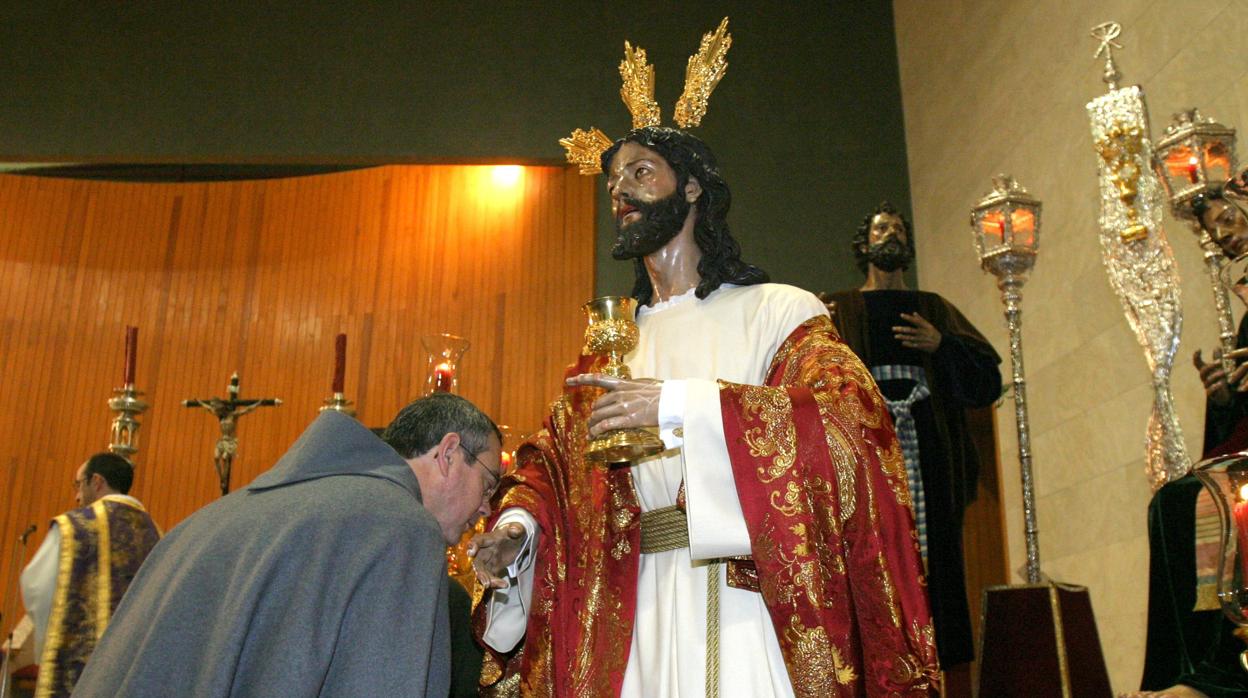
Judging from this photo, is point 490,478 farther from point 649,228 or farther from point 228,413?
point 228,413

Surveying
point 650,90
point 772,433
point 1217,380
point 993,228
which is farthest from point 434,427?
point 993,228

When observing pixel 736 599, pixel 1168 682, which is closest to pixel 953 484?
pixel 1168 682

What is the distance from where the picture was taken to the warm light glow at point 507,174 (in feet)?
25.0

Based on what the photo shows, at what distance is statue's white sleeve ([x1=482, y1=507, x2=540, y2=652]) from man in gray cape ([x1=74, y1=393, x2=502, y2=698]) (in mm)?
735

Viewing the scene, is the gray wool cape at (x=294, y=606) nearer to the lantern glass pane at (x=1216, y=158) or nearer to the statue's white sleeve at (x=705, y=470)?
the statue's white sleeve at (x=705, y=470)

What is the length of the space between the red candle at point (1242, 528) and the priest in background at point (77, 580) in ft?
12.9

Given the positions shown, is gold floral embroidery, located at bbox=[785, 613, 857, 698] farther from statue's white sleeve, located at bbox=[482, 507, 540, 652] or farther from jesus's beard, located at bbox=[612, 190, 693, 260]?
jesus's beard, located at bbox=[612, 190, 693, 260]

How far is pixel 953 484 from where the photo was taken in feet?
14.4

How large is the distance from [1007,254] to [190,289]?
18.5 feet

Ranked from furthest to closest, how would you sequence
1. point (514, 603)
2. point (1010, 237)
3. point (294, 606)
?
point (1010, 237), point (514, 603), point (294, 606)

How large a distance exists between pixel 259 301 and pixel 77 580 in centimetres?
344

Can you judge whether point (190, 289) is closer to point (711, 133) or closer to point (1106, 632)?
point (711, 133)

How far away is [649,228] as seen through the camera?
114 inches

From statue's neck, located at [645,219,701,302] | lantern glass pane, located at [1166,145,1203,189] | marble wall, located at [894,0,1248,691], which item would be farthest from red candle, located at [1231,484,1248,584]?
marble wall, located at [894,0,1248,691]
